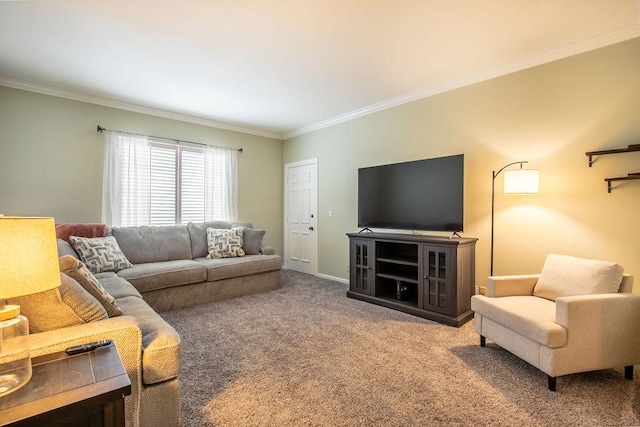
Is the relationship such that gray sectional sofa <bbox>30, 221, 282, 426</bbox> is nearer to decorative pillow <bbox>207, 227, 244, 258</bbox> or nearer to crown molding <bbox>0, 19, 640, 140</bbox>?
decorative pillow <bbox>207, 227, 244, 258</bbox>

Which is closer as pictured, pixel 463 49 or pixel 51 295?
pixel 51 295

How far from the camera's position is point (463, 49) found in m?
2.77

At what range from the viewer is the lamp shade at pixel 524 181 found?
2707mm

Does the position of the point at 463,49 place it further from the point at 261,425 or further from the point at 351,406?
the point at 261,425

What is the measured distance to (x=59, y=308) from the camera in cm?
138

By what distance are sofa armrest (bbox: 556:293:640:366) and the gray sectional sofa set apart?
2349 millimetres

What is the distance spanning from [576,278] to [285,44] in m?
3.03

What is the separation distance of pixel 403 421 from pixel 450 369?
72 cm

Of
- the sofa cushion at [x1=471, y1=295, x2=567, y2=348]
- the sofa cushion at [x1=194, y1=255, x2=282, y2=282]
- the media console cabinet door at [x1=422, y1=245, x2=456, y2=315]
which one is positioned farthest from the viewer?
the sofa cushion at [x1=194, y1=255, x2=282, y2=282]

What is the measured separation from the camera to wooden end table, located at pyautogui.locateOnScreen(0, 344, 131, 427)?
2.74 ft

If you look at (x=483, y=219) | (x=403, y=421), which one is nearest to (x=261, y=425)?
(x=403, y=421)

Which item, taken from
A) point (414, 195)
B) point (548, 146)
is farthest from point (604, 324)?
point (414, 195)

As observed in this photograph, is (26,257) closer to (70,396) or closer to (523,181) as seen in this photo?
(70,396)

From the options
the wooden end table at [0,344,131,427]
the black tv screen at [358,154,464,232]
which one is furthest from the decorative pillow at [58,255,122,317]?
the black tv screen at [358,154,464,232]
